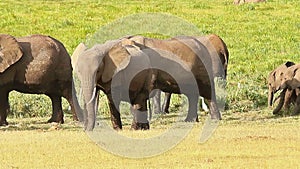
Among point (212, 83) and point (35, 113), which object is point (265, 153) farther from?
point (35, 113)

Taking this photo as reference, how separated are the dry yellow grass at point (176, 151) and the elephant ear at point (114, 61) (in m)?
1.16

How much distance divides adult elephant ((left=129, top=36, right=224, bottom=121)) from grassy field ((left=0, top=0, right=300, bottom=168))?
0.61 m

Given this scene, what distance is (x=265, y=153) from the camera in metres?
13.0

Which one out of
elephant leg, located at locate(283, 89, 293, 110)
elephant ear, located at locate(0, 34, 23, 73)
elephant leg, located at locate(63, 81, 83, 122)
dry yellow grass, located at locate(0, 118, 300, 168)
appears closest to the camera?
dry yellow grass, located at locate(0, 118, 300, 168)

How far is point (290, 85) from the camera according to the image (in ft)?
66.1

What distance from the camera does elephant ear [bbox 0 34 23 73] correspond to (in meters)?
17.8

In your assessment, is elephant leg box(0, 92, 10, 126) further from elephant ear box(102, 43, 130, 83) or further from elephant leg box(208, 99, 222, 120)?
elephant leg box(208, 99, 222, 120)

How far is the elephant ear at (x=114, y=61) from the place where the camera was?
1633cm

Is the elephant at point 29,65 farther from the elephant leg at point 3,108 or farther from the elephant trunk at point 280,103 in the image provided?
the elephant trunk at point 280,103

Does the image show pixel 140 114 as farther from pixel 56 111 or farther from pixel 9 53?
pixel 9 53

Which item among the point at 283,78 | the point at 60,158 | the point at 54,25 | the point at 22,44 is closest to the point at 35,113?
the point at 22,44

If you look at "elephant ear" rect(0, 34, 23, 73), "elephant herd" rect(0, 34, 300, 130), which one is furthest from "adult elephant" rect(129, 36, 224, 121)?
"elephant ear" rect(0, 34, 23, 73)

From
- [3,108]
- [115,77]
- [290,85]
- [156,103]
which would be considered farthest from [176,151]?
[156,103]

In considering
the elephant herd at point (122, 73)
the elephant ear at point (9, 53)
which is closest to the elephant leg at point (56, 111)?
the elephant herd at point (122, 73)
